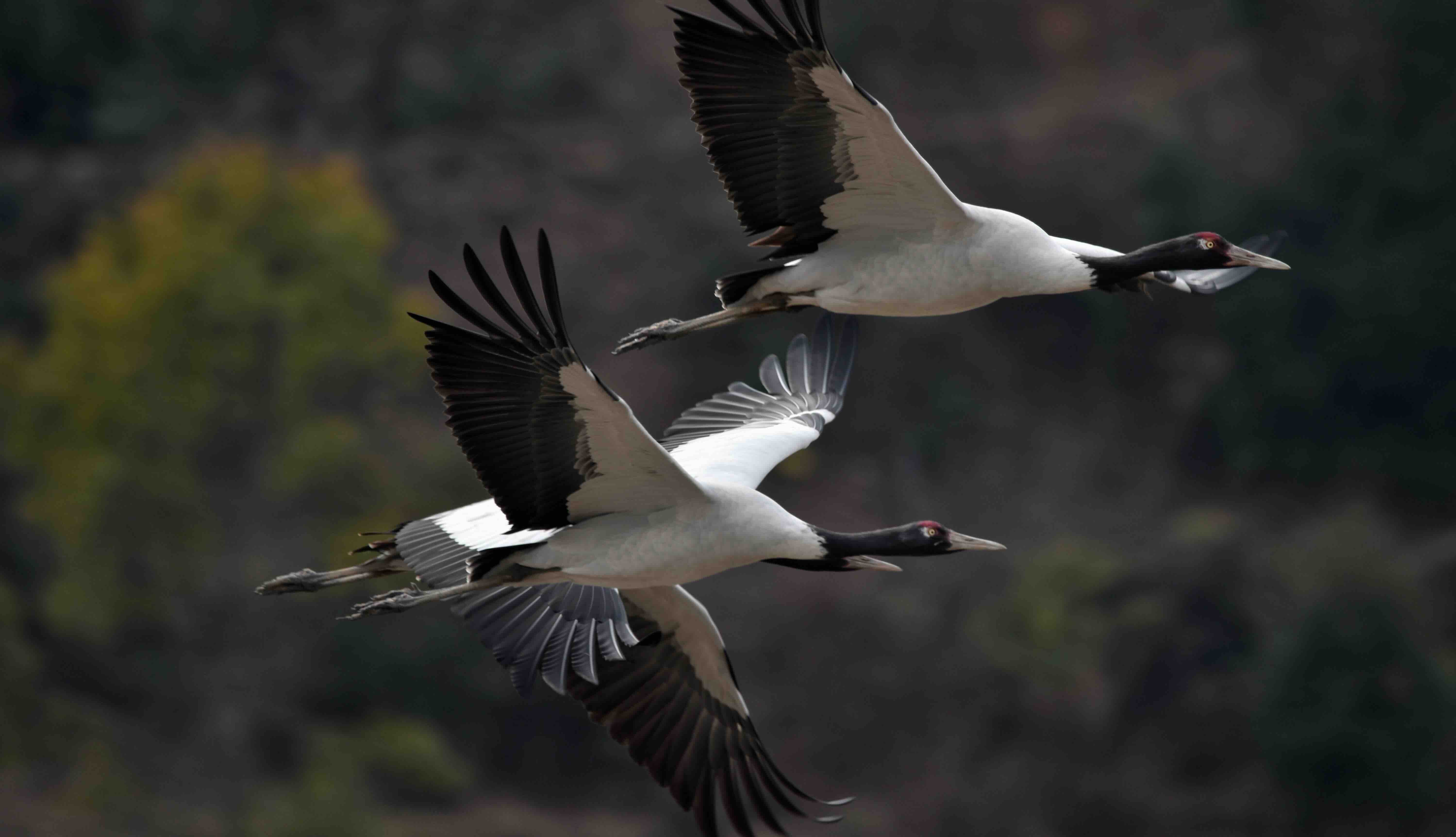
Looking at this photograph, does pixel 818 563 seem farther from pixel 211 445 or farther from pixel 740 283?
pixel 211 445

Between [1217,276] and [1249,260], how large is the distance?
6.21 feet

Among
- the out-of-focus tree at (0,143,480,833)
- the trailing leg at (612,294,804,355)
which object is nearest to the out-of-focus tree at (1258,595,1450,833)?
the out-of-focus tree at (0,143,480,833)

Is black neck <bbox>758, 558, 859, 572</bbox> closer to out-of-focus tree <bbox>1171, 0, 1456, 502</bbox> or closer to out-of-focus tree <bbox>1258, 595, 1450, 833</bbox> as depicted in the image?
out-of-focus tree <bbox>1258, 595, 1450, 833</bbox>

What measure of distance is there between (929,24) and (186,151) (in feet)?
55.7

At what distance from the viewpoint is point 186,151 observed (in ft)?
156

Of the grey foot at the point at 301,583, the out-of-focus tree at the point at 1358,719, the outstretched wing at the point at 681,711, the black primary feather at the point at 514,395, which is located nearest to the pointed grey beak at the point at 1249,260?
the outstretched wing at the point at 681,711

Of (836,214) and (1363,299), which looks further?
(1363,299)

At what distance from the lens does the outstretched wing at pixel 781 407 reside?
12.6 meters

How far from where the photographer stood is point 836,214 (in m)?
11.3

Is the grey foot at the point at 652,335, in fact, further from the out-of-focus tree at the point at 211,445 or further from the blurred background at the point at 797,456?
the out-of-focus tree at the point at 211,445

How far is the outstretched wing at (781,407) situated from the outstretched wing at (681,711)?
111 centimetres

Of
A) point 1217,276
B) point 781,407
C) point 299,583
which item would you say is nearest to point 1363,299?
point 1217,276

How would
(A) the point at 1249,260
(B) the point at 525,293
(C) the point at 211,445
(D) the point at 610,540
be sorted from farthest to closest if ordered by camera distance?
(C) the point at 211,445
(A) the point at 1249,260
(D) the point at 610,540
(B) the point at 525,293

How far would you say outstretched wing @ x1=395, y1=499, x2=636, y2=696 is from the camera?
11.3 metres
